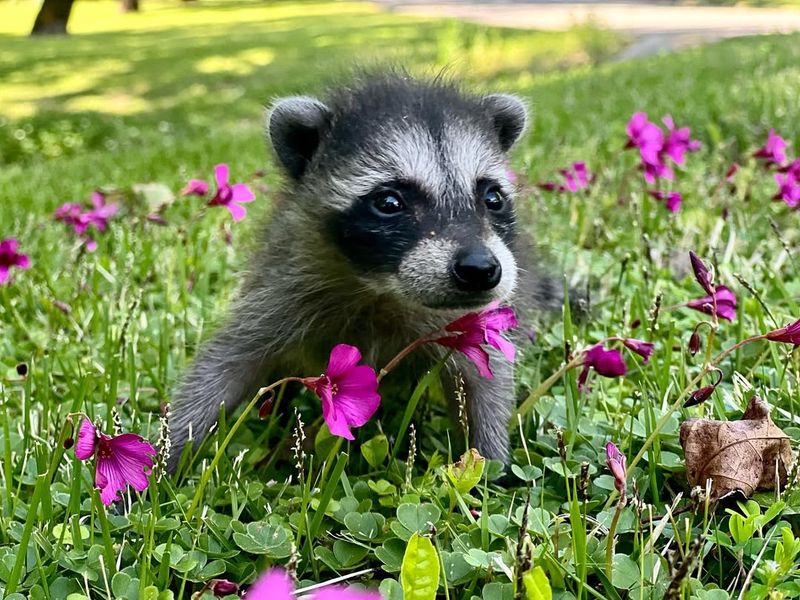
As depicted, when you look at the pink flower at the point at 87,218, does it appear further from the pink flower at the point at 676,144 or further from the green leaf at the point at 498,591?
the green leaf at the point at 498,591

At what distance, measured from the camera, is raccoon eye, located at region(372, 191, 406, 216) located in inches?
113

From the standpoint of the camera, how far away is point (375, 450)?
2.49 metres

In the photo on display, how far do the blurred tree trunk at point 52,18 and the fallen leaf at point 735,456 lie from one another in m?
31.8

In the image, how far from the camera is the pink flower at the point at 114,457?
195cm

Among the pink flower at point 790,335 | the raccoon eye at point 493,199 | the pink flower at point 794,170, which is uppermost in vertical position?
the pink flower at point 790,335

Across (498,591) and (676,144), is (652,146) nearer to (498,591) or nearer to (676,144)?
(676,144)

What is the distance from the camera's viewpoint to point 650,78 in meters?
12.6

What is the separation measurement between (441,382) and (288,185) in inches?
40.1

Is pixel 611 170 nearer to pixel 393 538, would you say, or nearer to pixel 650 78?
pixel 393 538

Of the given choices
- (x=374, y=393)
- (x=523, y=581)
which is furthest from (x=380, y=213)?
(x=523, y=581)

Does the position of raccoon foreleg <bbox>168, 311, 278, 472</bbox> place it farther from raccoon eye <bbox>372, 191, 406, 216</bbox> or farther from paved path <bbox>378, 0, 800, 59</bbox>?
paved path <bbox>378, 0, 800, 59</bbox>

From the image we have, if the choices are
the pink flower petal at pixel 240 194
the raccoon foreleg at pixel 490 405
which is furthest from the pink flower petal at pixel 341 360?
the pink flower petal at pixel 240 194

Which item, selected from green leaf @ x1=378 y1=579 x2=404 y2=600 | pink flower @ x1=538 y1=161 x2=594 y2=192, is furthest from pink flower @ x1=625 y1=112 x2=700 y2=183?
green leaf @ x1=378 y1=579 x2=404 y2=600

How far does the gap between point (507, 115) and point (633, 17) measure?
29.3m
